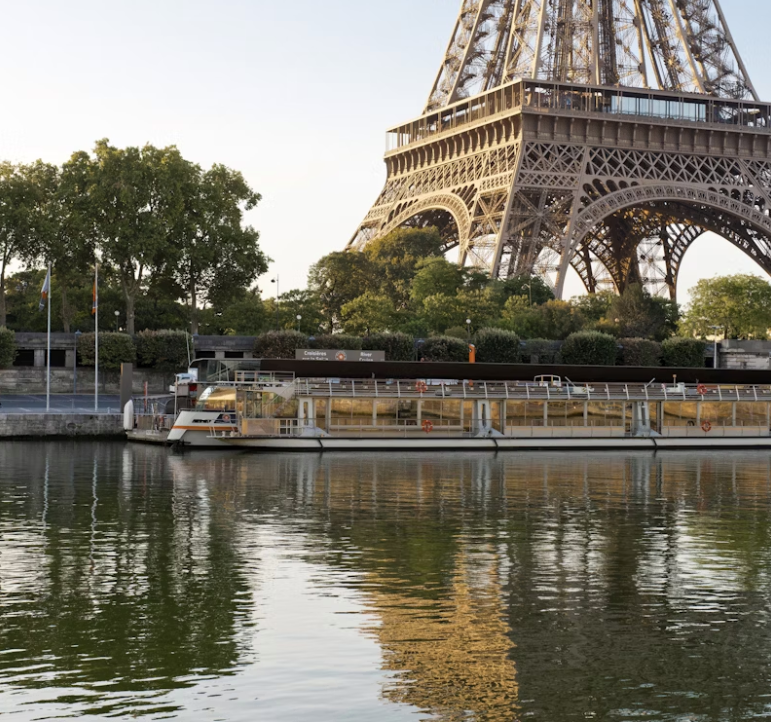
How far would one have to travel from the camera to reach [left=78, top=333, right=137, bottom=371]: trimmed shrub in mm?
70375

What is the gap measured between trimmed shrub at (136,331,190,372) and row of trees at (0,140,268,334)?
102 inches

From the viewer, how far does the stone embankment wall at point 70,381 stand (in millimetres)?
71250

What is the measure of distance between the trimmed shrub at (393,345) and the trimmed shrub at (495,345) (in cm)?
461

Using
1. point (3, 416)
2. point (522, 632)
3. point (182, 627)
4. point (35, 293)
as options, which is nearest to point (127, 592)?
point (182, 627)

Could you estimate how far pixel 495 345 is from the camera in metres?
75.9

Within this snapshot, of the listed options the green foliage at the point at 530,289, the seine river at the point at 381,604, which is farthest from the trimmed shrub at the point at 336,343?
the seine river at the point at 381,604

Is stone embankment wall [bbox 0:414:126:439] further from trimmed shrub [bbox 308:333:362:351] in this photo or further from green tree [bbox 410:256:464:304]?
green tree [bbox 410:256:464:304]

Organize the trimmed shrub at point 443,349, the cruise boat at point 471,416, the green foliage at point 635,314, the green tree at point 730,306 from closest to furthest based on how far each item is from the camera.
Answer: the cruise boat at point 471,416
the trimmed shrub at point 443,349
the green foliage at point 635,314
the green tree at point 730,306

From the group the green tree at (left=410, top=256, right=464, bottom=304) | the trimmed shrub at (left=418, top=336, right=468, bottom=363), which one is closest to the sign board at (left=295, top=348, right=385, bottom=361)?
the trimmed shrub at (left=418, top=336, right=468, bottom=363)

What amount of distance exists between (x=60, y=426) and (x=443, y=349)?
2901cm

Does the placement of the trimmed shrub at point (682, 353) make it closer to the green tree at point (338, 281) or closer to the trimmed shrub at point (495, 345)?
the trimmed shrub at point (495, 345)

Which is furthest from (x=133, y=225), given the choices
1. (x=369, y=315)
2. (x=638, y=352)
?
(x=638, y=352)

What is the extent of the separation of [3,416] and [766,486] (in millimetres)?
30724

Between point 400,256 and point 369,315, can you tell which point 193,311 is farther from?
point 400,256
